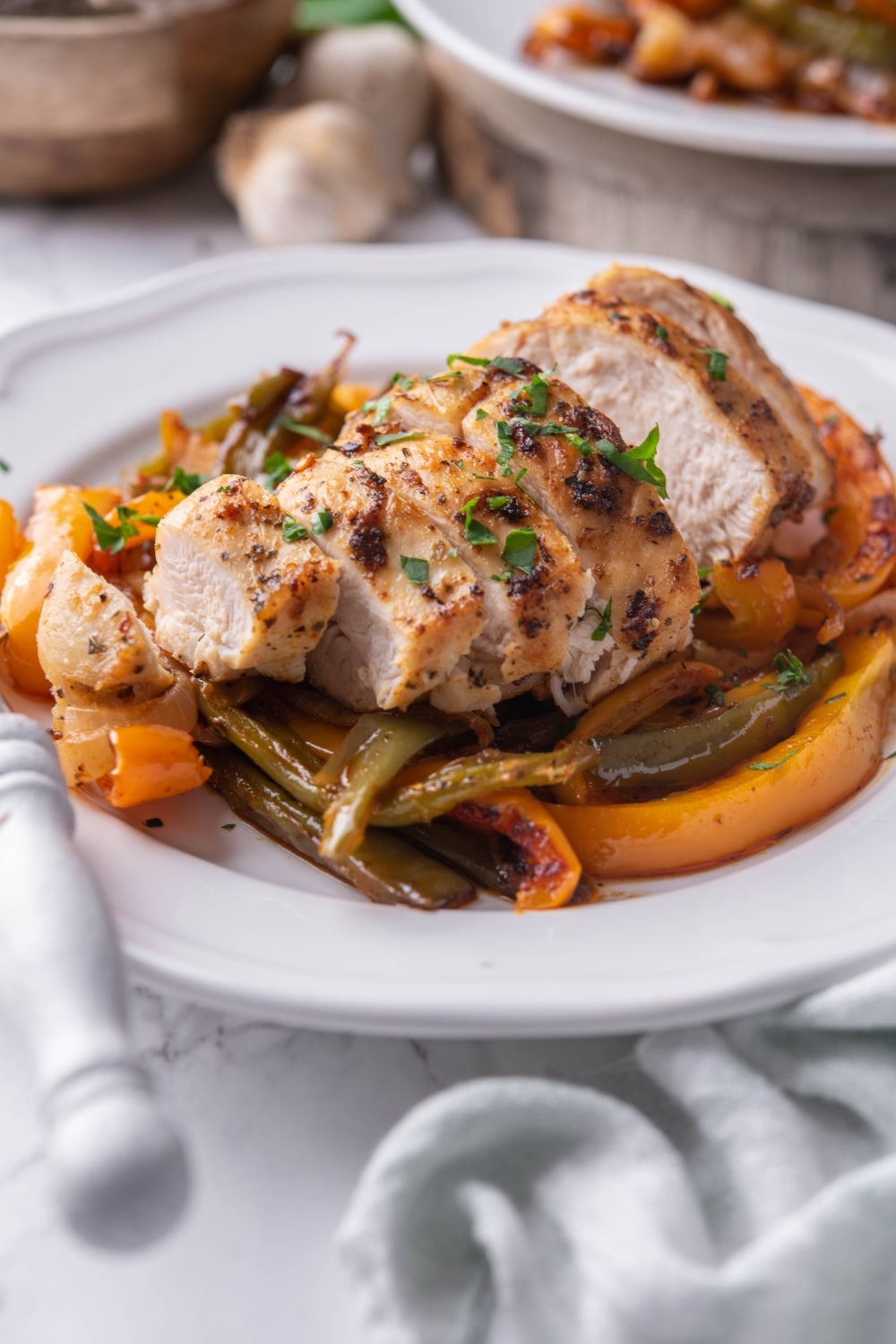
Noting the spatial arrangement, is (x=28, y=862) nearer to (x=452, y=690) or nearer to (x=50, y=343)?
(x=452, y=690)

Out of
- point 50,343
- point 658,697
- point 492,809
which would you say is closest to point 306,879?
A: point 492,809

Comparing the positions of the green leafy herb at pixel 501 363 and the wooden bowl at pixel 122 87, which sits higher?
the green leafy herb at pixel 501 363

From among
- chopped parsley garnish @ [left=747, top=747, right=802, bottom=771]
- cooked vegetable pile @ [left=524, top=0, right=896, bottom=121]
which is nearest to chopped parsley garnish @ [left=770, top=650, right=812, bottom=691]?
chopped parsley garnish @ [left=747, top=747, right=802, bottom=771]

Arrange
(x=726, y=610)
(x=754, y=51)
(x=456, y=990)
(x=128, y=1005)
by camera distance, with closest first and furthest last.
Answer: (x=128, y=1005) → (x=456, y=990) → (x=726, y=610) → (x=754, y=51)

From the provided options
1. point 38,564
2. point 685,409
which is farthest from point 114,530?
point 685,409

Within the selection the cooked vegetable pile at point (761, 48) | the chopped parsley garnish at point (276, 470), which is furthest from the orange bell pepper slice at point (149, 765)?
the cooked vegetable pile at point (761, 48)

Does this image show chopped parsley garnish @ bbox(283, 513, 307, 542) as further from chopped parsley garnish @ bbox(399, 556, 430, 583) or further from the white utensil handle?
the white utensil handle

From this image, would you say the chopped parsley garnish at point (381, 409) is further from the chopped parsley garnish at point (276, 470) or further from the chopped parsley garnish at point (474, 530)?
the chopped parsley garnish at point (276, 470)
